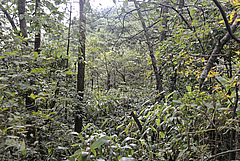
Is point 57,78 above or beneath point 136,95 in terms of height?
above

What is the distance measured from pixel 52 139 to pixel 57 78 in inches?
51.6

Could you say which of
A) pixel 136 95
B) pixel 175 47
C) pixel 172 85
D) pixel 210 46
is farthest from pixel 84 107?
pixel 210 46

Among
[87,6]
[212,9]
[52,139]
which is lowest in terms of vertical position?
[52,139]

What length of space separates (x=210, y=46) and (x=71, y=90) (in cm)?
328

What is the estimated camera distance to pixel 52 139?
10.9 ft

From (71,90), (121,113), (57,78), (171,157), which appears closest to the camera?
(171,157)

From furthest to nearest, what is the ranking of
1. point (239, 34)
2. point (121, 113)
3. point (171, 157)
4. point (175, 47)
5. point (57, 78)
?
point (121, 113), point (57, 78), point (175, 47), point (239, 34), point (171, 157)

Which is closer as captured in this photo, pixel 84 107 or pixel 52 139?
pixel 52 139

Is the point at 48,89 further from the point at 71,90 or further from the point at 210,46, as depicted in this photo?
the point at 210,46

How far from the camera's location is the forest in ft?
4.50

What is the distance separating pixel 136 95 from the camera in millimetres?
4215

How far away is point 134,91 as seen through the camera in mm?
4375

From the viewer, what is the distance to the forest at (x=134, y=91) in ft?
4.50

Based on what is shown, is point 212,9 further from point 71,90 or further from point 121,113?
point 71,90
